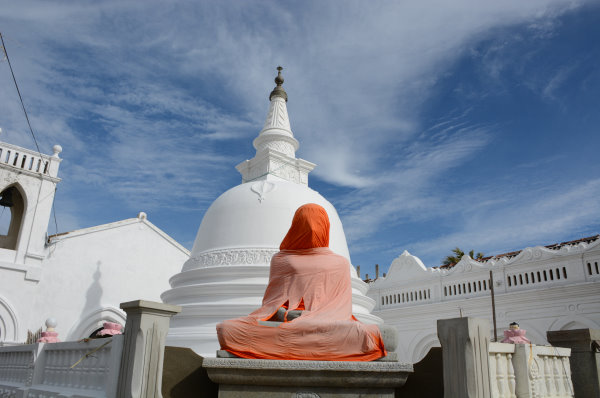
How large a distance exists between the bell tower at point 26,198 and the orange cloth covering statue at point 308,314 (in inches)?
524

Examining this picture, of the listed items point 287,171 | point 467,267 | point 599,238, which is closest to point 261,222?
point 287,171

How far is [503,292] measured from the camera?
17.0m

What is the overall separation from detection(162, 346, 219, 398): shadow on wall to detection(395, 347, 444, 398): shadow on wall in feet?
8.73

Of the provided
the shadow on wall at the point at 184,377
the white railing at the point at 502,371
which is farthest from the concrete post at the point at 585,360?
the shadow on wall at the point at 184,377

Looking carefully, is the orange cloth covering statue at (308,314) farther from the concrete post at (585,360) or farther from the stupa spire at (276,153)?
the stupa spire at (276,153)

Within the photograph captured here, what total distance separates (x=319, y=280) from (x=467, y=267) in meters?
12.2

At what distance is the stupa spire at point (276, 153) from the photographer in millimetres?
17078

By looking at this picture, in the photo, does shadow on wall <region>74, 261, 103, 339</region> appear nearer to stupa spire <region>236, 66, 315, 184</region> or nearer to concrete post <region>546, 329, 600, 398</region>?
stupa spire <region>236, 66, 315, 184</region>

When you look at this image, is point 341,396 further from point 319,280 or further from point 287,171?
point 287,171

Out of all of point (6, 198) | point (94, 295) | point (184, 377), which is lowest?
point (184, 377)

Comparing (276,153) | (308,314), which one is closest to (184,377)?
(308,314)

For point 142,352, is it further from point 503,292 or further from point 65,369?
point 503,292

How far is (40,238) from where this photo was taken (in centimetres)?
1788

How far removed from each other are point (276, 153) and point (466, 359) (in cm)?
1262
